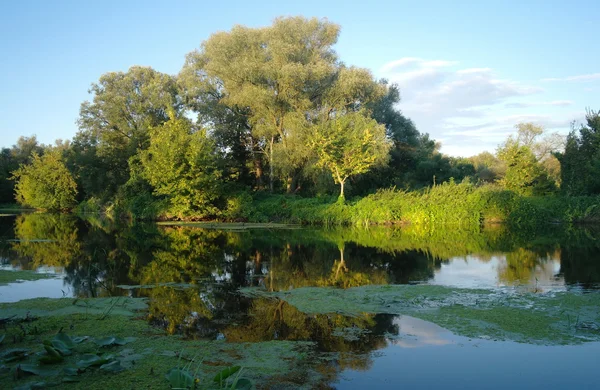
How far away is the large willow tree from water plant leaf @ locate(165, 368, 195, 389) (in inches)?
1061

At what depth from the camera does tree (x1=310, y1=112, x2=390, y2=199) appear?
98.2 feet

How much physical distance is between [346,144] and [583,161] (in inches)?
675

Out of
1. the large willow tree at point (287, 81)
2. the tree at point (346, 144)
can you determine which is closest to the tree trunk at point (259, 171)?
the large willow tree at point (287, 81)

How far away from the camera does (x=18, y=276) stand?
1130 centimetres

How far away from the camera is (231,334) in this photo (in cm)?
661

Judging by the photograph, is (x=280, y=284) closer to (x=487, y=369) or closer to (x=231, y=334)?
(x=231, y=334)

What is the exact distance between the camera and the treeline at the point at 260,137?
31.6 meters

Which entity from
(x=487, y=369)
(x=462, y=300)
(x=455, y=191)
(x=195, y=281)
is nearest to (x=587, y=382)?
(x=487, y=369)

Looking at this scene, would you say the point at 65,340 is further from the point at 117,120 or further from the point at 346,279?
the point at 117,120

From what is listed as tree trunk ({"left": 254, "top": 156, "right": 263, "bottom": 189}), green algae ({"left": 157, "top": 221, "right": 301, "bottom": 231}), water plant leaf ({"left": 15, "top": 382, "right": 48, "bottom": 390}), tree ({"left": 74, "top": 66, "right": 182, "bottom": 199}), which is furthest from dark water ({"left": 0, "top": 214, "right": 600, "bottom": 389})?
tree ({"left": 74, "top": 66, "right": 182, "bottom": 199})

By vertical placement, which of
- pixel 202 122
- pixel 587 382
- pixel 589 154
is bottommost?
pixel 587 382

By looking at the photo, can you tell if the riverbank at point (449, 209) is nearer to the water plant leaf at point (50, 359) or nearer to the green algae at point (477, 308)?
the green algae at point (477, 308)

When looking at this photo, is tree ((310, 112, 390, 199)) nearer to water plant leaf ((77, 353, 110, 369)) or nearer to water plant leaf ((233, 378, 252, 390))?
water plant leaf ((77, 353, 110, 369))

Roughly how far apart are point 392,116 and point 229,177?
15.0 m
